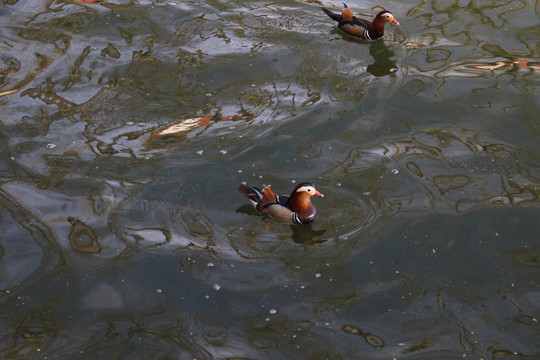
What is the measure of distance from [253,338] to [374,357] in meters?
1.00

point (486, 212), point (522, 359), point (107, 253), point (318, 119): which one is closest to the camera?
point (522, 359)

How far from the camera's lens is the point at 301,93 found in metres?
8.10

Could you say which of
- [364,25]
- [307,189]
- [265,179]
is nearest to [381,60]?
[364,25]

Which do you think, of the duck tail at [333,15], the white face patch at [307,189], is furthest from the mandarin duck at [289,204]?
the duck tail at [333,15]

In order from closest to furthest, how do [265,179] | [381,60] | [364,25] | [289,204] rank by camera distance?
1. [289,204]
2. [265,179]
3. [381,60]
4. [364,25]

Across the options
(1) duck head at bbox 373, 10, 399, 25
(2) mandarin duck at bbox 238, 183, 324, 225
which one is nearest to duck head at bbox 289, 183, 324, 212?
(2) mandarin duck at bbox 238, 183, 324, 225

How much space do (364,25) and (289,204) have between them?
401cm

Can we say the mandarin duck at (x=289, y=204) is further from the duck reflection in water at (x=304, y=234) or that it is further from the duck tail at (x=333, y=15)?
the duck tail at (x=333, y=15)

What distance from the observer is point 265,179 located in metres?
6.77

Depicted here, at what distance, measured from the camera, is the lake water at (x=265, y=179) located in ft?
17.5

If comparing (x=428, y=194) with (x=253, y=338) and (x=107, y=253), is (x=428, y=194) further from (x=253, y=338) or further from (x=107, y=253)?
(x=107, y=253)

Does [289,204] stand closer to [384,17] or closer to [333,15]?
[384,17]

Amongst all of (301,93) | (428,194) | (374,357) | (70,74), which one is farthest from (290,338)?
(70,74)

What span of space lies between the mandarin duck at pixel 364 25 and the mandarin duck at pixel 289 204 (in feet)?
12.3
